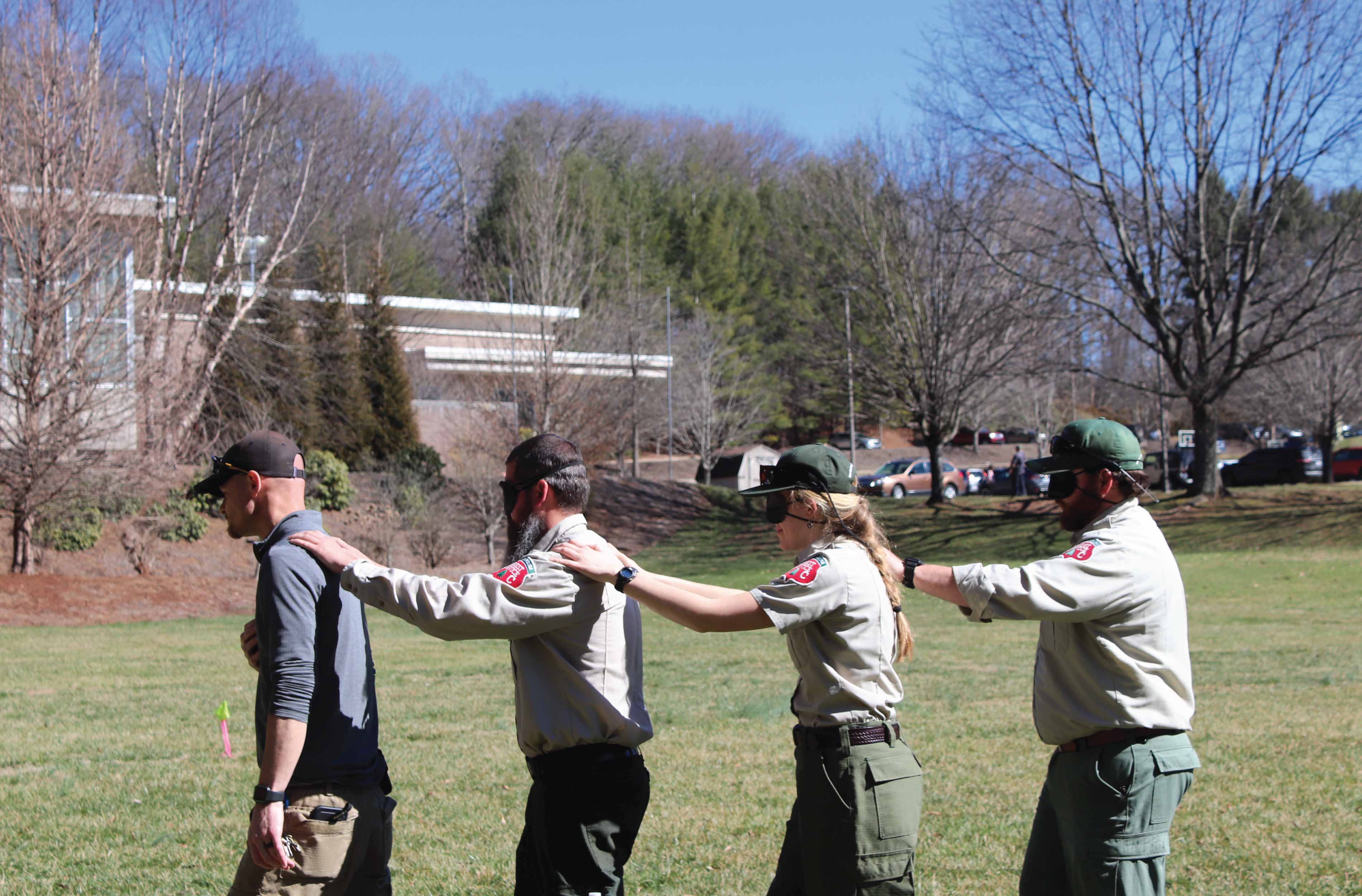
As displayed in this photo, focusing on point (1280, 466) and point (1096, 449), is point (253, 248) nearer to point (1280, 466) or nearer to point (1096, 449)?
point (1096, 449)

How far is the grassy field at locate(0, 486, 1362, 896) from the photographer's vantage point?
18.7ft

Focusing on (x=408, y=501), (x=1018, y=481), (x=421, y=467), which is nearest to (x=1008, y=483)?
(x=1018, y=481)

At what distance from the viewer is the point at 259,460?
Result: 3621 mm

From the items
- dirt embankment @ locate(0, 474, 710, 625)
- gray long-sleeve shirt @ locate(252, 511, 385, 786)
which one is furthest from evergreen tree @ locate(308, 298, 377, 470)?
gray long-sleeve shirt @ locate(252, 511, 385, 786)

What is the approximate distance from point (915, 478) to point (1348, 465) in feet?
51.7

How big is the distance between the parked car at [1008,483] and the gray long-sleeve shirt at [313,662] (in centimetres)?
3810

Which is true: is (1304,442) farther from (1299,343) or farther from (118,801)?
(118,801)

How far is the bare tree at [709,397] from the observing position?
4878cm

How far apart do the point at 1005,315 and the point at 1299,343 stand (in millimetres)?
10335

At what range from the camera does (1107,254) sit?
32.5m

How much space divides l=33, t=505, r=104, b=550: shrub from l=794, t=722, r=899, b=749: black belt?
2268 centimetres

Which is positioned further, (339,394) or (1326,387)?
(1326,387)

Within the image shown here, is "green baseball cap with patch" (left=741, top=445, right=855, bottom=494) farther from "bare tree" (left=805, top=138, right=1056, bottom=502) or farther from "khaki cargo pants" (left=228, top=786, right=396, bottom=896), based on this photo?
"bare tree" (left=805, top=138, right=1056, bottom=502)

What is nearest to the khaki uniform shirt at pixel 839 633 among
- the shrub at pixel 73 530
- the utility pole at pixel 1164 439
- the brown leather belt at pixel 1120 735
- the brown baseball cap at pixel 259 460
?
the brown leather belt at pixel 1120 735
